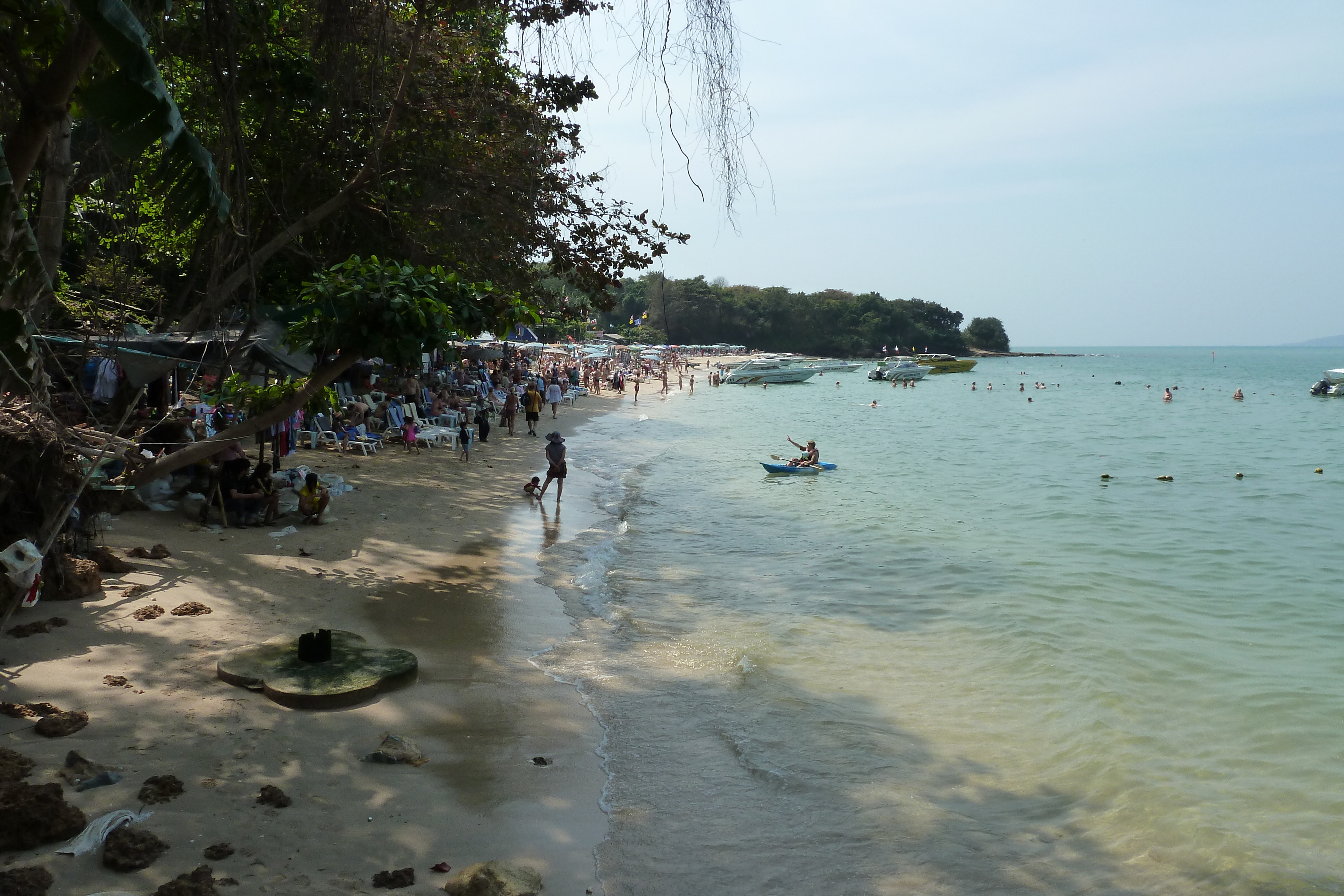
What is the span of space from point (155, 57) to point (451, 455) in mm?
13127

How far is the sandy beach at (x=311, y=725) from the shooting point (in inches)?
177

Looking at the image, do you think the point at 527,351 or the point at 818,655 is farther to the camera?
the point at 527,351

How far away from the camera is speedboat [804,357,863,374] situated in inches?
3720

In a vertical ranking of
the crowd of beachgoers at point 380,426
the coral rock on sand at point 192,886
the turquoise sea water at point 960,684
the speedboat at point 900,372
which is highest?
the speedboat at point 900,372

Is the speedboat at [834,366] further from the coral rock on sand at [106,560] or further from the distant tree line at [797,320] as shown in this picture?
the coral rock on sand at [106,560]

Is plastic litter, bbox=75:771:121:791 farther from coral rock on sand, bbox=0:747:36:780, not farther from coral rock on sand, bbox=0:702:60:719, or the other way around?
coral rock on sand, bbox=0:702:60:719

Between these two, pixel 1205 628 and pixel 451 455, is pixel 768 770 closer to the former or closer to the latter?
pixel 1205 628

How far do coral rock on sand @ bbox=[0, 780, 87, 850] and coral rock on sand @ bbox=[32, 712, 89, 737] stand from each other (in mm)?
946

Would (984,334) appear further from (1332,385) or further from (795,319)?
(1332,385)

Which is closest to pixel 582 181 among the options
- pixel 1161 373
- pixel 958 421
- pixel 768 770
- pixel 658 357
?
pixel 768 770

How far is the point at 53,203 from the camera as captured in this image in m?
5.93

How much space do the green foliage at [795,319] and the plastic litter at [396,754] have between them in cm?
10437

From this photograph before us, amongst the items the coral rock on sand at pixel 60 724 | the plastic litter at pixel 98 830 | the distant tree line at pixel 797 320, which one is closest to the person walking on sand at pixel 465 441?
the coral rock on sand at pixel 60 724

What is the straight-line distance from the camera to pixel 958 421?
4234 centimetres
